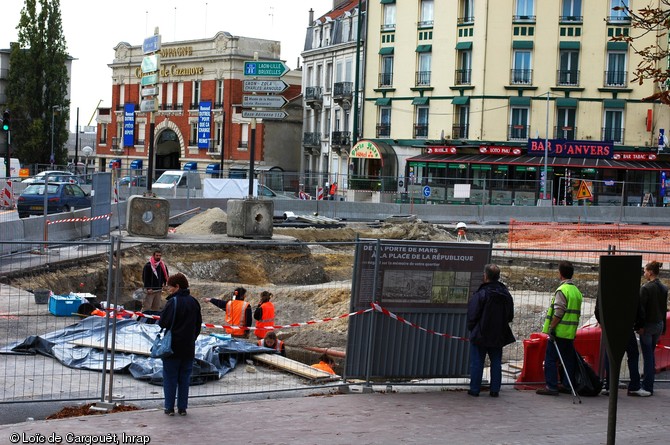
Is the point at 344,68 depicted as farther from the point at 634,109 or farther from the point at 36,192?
the point at 36,192

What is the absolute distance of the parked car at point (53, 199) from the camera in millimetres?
34125

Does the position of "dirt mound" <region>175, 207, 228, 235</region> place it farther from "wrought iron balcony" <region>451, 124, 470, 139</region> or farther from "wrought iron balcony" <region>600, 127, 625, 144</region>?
"wrought iron balcony" <region>600, 127, 625, 144</region>

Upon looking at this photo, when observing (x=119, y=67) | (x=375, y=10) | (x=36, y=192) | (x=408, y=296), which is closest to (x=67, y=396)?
(x=408, y=296)

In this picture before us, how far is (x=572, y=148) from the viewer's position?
180 feet

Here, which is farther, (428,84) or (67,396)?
(428,84)

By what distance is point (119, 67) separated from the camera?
281 ft

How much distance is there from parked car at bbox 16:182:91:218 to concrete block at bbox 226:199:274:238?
8293 millimetres

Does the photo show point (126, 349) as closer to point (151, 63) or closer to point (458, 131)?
→ point (151, 63)

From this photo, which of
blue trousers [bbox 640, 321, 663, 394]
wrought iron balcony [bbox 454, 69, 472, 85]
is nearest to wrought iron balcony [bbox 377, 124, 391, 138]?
wrought iron balcony [bbox 454, 69, 472, 85]

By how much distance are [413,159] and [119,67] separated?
36579 mm

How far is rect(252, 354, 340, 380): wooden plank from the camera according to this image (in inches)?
484

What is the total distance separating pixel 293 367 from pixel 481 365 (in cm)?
243

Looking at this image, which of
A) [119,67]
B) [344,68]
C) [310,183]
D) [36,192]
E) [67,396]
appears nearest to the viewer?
[67,396]

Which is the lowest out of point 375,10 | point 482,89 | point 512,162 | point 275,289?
point 275,289
